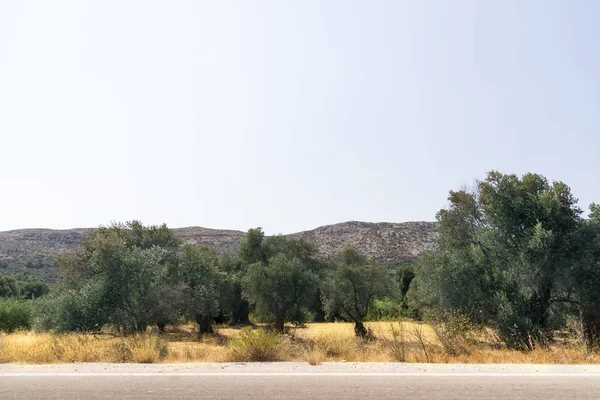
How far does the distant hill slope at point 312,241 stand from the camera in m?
74.5

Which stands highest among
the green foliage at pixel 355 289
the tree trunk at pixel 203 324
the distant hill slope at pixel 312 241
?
the distant hill slope at pixel 312 241

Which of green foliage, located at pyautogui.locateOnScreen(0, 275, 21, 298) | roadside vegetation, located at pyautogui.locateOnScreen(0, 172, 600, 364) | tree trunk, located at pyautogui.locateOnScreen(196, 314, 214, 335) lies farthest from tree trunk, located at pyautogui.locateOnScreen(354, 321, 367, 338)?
green foliage, located at pyautogui.locateOnScreen(0, 275, 21, 298)

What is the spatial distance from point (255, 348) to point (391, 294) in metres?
23.8

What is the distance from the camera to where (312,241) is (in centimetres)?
7344

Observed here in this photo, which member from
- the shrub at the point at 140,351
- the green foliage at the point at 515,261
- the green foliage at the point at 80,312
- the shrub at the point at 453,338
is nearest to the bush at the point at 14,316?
the green foliage at the point at 80,312

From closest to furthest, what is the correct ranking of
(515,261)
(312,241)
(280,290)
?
1. (515,261)
2. (280,290)
3. (312,241)

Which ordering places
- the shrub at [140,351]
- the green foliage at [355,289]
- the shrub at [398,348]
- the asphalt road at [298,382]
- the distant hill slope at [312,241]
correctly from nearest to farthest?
the asphalt road at [298,382] → the shrub at [140,351] → the shrub at [398,348] → the green foliage at [355,289] → the distant hill slope at [312,241]

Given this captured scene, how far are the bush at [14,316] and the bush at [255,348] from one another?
26.8m

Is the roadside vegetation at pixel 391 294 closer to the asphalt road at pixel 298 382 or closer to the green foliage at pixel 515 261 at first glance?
the green foliage at pixel 515 261

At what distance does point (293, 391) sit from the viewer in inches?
241

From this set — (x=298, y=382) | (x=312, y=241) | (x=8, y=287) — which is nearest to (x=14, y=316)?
(x=8, y=287)

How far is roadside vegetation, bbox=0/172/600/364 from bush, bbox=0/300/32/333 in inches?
4.0

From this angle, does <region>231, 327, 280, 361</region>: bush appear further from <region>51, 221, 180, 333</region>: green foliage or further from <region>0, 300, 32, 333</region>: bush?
<region>0, 300, 32, 333</region>: bush

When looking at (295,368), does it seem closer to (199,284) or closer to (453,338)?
(453,338)
